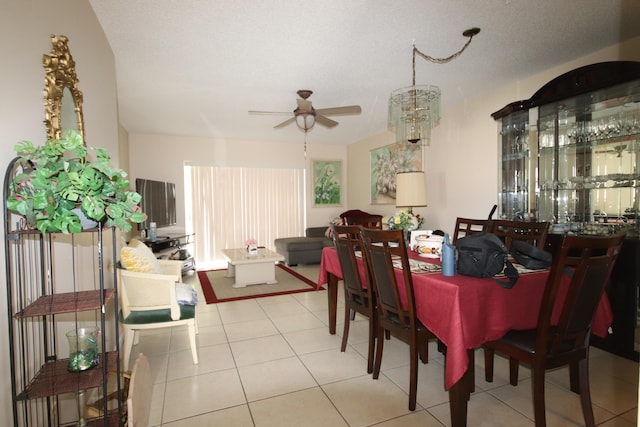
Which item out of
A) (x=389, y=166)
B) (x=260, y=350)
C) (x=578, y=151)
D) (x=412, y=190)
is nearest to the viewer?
(x=260, y=350)

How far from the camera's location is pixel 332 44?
→ 2787 mm

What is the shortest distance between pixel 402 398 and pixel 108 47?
11.5ft

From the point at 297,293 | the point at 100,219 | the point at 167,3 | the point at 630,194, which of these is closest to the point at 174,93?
the point at 167,3

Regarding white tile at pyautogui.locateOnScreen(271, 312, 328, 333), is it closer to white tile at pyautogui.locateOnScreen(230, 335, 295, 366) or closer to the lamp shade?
white tile at pyautogui.locateOnScreen(230, 335, 295, 366)

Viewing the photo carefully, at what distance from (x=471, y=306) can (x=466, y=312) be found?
0.14ft

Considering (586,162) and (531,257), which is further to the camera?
(586,162)

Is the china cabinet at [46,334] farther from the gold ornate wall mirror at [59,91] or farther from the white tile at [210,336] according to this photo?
the white tile at [210,336]

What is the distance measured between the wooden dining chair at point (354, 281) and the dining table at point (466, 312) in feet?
1.61

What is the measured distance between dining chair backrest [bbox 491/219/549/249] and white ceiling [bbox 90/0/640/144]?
154 cm

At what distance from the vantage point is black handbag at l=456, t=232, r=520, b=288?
1760 millimetres

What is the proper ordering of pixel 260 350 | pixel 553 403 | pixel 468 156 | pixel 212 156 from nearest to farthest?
pixel 553 403 → pixel 260 350 → pixel 468 156 → pixel 212 156

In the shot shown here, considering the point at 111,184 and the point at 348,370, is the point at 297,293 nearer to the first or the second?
the point at 348,370

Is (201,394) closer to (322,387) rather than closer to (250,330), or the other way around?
(322,387)

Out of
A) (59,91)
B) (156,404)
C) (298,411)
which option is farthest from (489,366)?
(59,91)
